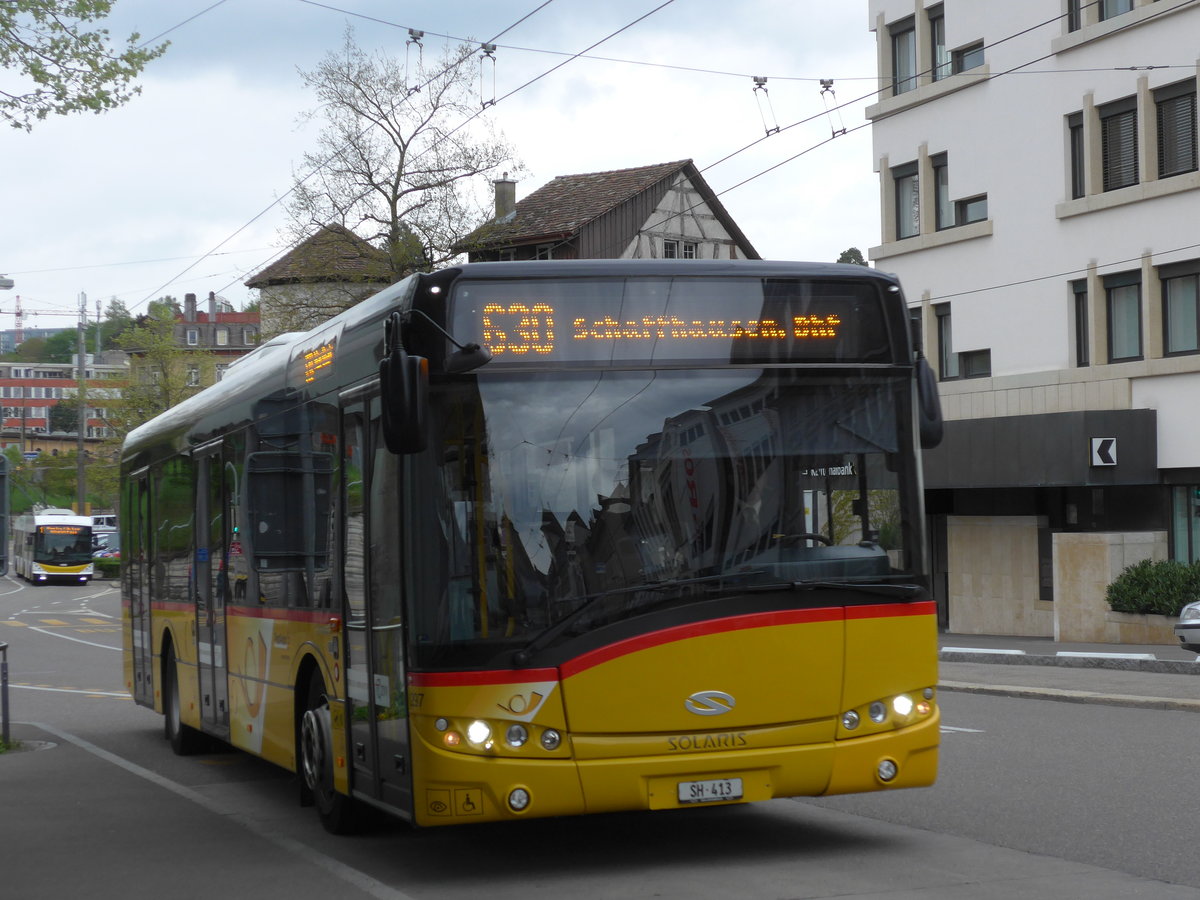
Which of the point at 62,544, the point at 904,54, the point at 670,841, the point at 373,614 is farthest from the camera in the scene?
the point at 62,544

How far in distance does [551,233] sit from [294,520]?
47.5 meters

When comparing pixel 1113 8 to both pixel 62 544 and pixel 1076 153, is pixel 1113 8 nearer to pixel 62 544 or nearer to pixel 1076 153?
pixel 1076 153

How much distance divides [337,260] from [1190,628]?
2606 centimetres

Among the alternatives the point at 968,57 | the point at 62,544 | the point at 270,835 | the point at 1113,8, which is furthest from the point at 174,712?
the point at 62,544

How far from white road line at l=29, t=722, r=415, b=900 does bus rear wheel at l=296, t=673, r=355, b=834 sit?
242 millimetres

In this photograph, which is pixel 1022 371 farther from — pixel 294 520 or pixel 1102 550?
pixel 294 520

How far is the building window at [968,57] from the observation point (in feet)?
108

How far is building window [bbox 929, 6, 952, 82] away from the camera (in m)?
33.8

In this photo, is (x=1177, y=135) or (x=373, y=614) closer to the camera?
(x=373, y=614)

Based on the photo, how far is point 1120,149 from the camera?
97.3 feet

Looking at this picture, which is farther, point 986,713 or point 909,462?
point 986,713

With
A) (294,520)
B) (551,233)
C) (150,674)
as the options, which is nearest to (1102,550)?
(150,674)

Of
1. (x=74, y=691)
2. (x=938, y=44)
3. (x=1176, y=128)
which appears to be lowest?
(x=74, y=691)

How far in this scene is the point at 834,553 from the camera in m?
8.59
